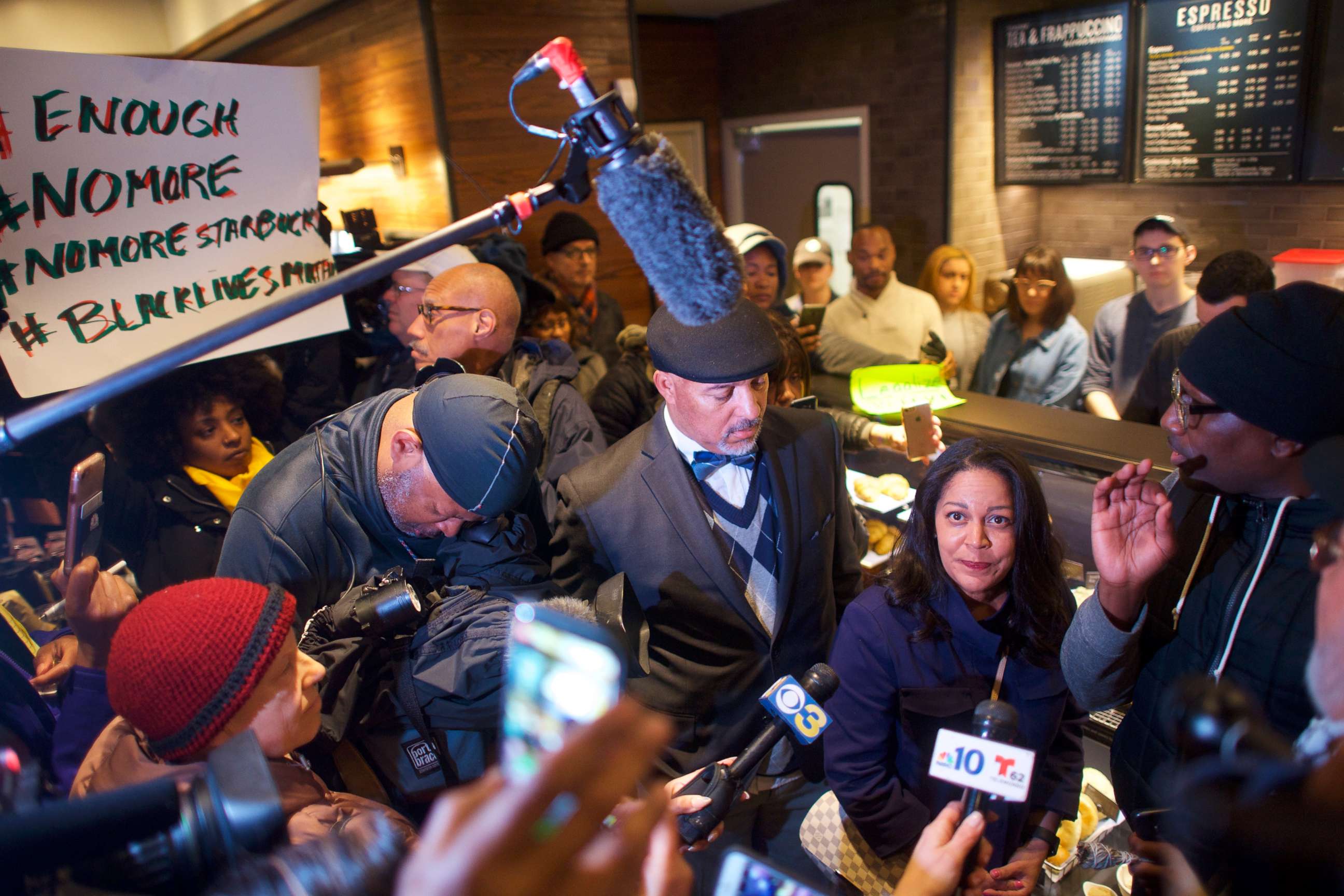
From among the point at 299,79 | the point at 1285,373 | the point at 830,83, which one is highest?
the point at 830,83

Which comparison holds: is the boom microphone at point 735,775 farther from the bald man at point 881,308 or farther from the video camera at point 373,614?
the bald man at point 881,308

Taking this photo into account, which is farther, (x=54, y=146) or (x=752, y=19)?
(x=752, y=19)

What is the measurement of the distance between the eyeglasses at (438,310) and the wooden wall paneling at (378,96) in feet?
5.97

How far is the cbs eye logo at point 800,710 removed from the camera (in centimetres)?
154

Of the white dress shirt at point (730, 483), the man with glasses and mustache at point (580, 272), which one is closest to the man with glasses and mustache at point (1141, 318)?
the white dress shirt at point (730, 483)

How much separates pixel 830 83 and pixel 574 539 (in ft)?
18.8

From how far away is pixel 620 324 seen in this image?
177 inches

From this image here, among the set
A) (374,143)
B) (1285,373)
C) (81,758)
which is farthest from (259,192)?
(374,143)

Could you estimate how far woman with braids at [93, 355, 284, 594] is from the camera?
87.7 inches

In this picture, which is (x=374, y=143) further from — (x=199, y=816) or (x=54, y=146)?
(x=199, y=816)

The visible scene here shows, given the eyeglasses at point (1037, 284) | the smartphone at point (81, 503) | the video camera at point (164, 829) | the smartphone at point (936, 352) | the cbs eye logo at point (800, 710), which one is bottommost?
the cbs eye logo at point (800, 710)

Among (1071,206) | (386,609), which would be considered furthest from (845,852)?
(1071,206)

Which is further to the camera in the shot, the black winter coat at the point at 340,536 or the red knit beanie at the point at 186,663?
the black winter coat at the point at 340,536

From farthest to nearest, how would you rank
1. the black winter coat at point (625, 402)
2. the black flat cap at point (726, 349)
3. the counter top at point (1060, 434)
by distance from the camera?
the black winter coat at point (625, 402)
the counter top at point (1060, 434)
the black flat cap at point (726, 349)
